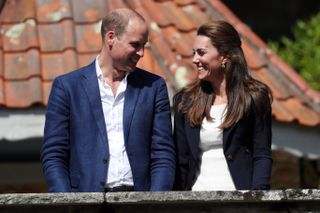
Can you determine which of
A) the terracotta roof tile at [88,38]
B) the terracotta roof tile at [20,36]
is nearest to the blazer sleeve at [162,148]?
the terracotta roof tile at [88,38]

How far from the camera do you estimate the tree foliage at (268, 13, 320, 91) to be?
11.7 metres

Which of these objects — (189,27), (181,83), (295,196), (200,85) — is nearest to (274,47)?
(189,27)

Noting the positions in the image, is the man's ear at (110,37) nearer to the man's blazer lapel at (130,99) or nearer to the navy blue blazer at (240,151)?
the man's blazer lapel at (130,99)

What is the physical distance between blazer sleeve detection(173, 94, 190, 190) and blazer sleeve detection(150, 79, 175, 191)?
2.6 inches

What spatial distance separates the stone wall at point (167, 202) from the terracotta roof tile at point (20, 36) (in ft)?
11.7

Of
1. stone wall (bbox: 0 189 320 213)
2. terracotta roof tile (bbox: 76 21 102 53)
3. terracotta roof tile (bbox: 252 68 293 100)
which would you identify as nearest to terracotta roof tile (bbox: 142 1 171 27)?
terracotta roof tile (bbox: 76 21 102 53)

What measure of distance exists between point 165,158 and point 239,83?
538mm

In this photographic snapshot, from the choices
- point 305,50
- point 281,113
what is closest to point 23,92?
point 281,113

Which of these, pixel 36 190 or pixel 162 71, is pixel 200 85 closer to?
pixel 162 71

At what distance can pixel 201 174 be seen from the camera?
22.6ft

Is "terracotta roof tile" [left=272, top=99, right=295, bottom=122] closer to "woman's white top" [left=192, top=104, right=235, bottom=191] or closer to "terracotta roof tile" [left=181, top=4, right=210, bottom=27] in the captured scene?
"terracotta roof tile" [left=181, top=4, right=210, bottom=27]

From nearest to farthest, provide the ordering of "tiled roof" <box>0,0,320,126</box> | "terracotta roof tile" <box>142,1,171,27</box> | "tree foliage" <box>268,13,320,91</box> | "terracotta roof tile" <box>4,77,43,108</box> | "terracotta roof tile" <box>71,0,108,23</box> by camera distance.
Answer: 1. "terracotta roof tile" <box>4,77,43,108</box>
2. "tiled roof" <box>0,0,320,126</box>
3. "terracotta roof tile" <box>71,0,108,23</box>
4. "terracotta roof tile" <box>142,1,171,27</box>
5. "tree foliage" <box>268,13,320,91</box>

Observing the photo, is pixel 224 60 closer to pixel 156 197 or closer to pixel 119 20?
pixel 119 20

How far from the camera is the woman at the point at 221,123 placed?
272 inches
